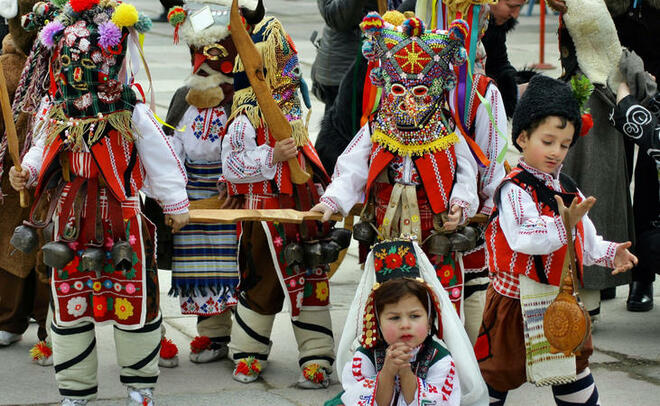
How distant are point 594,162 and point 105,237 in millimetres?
2668

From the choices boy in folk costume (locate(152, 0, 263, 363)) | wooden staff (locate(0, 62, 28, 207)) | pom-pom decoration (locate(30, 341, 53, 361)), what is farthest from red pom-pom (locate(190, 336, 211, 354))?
wooden staff (locate(0, 62, 28, 207))

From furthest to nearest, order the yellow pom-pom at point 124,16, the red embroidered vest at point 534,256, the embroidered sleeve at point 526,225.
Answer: the yellow pom-pom at point 124,16
the red embroidered vest at point 534,256
the embroidered sleeve at point 526,225

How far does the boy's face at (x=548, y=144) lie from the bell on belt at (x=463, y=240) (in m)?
0.63

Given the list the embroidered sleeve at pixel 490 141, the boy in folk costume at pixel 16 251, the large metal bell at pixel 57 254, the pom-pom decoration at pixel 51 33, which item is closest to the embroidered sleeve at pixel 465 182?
the embroidered sleeve at pixel 490 141

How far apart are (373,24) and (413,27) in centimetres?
17

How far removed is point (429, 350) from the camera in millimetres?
4160

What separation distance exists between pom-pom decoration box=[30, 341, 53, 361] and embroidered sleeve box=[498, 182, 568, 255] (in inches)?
96.8

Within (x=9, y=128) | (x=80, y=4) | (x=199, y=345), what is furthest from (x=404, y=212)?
(x=9, y=128)

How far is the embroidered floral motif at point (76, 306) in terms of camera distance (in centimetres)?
478

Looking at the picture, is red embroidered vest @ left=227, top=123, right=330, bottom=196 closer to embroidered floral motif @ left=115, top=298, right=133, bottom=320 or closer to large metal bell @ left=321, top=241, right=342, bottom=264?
large metal bell @ left=321, top=241, right=342, bottom=264

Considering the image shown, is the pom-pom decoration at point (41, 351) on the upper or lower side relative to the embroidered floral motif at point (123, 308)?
lower

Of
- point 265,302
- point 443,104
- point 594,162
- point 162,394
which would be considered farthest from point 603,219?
point 162,394

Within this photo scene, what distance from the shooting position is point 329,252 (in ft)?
17.4

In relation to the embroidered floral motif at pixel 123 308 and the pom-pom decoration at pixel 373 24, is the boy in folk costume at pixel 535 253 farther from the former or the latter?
the embroidered floral motif at pixel 123 308
